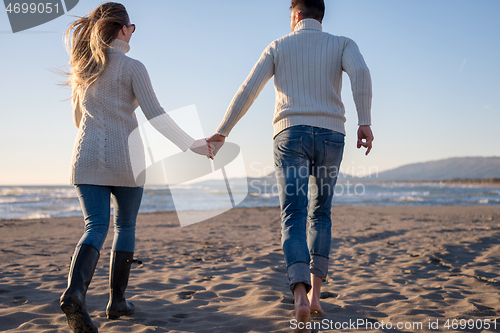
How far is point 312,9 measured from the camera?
6.93 ft

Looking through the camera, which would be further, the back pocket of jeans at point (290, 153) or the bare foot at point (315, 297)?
the bare foot at point (315, 297)

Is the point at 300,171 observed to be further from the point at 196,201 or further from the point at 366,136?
the point at 196,201

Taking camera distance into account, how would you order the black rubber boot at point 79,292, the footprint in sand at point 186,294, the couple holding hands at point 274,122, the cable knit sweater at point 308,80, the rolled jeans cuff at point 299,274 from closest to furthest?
1. the black rubber boot at point 79,292
2. the rolled jeans cuff at point 299,274
3. the couple holding hands at point 274,122
4. the cable knit sweater at point 308,80
5. the footprint in sand at point 186,294

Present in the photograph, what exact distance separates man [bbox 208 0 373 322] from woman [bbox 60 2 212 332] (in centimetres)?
52

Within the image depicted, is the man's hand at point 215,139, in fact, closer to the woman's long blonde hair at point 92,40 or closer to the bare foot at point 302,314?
the woman's long blonde hair at point 92,40

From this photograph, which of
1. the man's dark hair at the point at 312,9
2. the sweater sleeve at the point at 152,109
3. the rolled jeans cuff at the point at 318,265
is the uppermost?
the man's dark hair at the point at 312,9

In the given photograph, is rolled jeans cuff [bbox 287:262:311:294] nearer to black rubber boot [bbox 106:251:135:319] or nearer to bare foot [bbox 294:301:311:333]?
bare foot [bbox 294:301:311:333]

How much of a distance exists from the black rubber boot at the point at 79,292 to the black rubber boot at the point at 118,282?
34cm

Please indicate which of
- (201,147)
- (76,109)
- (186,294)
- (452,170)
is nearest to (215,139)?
(201,147)

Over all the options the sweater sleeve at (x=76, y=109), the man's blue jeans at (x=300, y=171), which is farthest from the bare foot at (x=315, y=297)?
the sweater sleeve at (x=76, y=109)

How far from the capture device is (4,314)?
216 centimetres

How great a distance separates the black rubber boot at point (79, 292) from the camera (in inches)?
62.9

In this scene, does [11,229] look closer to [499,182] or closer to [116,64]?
[116,64]

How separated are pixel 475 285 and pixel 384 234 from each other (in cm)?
336
